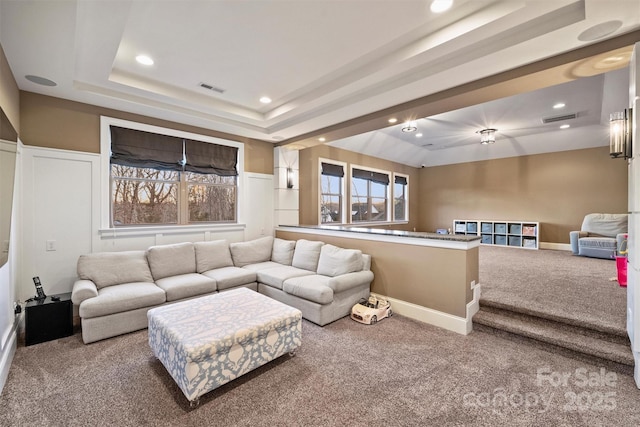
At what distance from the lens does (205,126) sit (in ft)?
14.8

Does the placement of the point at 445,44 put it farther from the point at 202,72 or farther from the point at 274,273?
the point at 274,273

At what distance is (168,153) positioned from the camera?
4270mm

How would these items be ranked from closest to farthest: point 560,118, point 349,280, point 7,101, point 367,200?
point 7,101 → point 349,280 → point 560,118 → point 367,200

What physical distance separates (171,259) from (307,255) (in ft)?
6.34

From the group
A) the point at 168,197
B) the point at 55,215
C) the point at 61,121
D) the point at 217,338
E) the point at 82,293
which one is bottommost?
the point at 217,338

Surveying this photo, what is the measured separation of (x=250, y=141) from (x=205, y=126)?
35.6 inches

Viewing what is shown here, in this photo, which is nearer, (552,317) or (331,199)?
(552,317)

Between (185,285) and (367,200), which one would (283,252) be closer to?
(185,285)

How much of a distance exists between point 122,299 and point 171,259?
3.10 feet

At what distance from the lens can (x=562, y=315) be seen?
283 centimetres

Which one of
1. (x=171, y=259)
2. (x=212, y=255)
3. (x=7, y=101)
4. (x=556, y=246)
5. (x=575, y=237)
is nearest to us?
(x=7, y=101)

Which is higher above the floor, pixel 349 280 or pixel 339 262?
pixel 339 262

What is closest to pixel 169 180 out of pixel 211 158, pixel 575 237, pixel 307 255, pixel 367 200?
pixel 211 158

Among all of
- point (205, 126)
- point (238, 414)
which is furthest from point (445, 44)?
point (205, 126)
